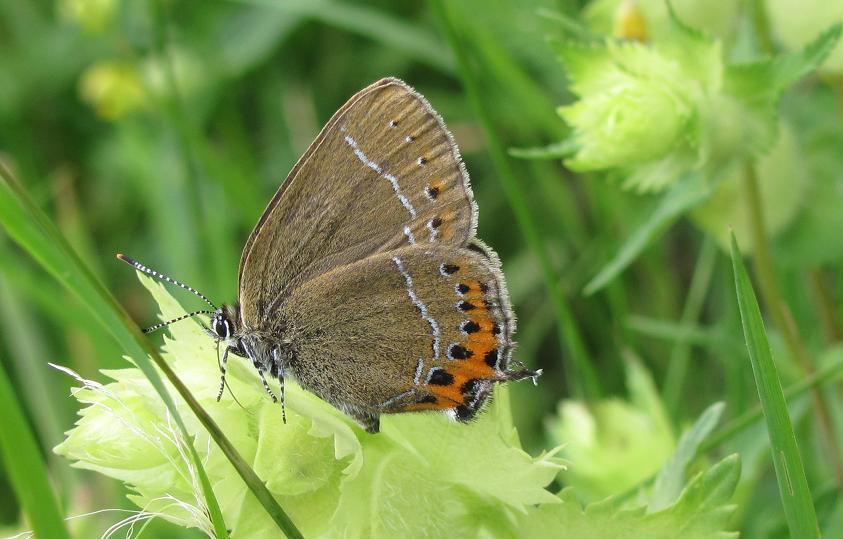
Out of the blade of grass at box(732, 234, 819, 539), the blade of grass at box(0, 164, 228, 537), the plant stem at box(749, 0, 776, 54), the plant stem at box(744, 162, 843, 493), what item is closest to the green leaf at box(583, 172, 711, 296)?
the plant stem at box(744, 162, 843, 493)

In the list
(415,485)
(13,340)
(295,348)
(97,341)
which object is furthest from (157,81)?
(415,485)

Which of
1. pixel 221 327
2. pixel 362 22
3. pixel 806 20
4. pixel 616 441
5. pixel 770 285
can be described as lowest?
pixel 616 441

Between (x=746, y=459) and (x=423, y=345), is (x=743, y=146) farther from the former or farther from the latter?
(x=423, y=345)

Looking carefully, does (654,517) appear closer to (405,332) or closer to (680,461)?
(680,461)

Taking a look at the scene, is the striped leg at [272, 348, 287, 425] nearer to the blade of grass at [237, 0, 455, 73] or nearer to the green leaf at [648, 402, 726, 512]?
the green leaf at [648, 402, 726, 512]

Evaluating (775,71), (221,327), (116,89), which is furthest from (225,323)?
(116,89)

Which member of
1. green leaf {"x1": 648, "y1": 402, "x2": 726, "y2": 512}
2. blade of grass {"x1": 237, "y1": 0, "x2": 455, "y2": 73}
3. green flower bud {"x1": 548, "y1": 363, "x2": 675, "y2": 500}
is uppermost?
blade of grass {"x1": 237, "y1": 0, "x2": 455, "y2": 73}

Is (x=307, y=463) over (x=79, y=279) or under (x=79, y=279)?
under
